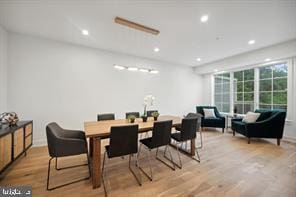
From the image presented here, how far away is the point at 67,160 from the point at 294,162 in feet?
14.5

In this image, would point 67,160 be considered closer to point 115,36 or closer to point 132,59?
point 115,36

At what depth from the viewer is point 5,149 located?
212 cm

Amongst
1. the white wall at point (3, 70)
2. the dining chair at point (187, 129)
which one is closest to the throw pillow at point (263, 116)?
the dining chair at point (187, 129)

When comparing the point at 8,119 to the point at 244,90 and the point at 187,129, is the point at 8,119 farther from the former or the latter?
the point at 244,90

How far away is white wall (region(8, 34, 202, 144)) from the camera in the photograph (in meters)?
3.43

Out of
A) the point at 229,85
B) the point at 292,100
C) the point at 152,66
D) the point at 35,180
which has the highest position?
the point at 152,66

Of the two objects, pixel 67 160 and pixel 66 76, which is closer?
pixel 67 160

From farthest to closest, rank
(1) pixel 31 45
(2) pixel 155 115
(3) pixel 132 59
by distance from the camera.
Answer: (3) pixel 132 59
(1) pixel 31 45
(2) pixel 155 115

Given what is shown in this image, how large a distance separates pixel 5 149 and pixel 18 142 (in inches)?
17.4

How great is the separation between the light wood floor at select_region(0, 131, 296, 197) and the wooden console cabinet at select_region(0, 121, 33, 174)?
0.85 ft

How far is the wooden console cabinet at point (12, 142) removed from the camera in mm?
2068

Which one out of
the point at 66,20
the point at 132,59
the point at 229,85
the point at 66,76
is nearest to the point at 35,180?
the point at 66,76

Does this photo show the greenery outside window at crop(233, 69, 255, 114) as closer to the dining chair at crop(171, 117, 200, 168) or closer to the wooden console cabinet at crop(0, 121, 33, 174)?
the dining chair at crop(171, 117, 200, 168)

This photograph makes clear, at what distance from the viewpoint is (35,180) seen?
2152 mm
